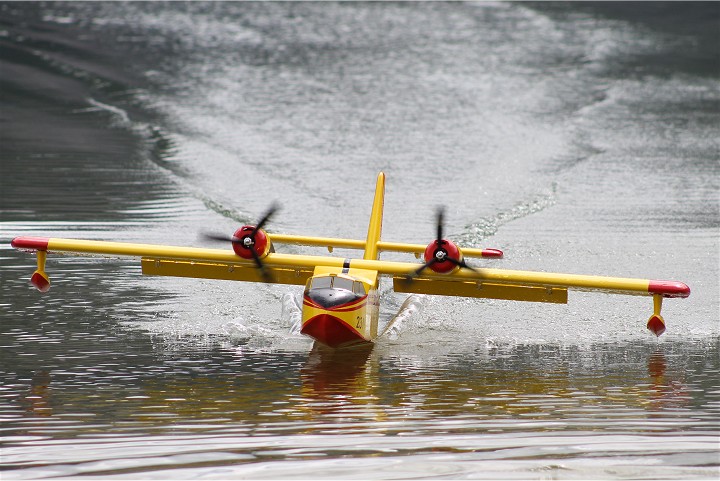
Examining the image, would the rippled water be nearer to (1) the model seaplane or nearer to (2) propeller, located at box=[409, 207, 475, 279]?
(1) the model seaplane

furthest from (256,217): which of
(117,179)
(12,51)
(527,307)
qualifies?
(12,51)

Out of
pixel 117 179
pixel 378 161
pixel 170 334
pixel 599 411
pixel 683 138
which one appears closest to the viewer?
pixel 599 411

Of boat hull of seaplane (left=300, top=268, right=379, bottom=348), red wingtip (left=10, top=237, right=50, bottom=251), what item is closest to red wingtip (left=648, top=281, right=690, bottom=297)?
boat hull of seaplane (left=300, top=268, right=379, bottom=348)

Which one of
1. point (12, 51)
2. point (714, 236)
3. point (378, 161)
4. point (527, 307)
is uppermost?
point (12, 51)

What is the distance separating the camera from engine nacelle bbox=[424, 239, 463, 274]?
59.6ft

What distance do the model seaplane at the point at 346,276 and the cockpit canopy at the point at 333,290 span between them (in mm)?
18

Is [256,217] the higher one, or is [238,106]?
[238,106]

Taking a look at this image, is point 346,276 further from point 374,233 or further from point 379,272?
point 374,233

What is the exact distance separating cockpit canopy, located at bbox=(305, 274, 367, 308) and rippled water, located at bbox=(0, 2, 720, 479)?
3.99ft

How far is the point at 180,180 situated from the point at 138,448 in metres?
22.9

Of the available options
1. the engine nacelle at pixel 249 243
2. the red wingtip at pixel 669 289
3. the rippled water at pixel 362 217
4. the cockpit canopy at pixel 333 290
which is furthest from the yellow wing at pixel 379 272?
the cockpit canopy at pixel 333 290

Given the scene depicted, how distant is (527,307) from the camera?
862 inches

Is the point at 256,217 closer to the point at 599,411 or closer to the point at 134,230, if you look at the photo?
the point at 134,230

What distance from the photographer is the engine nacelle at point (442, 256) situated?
1817 cm
